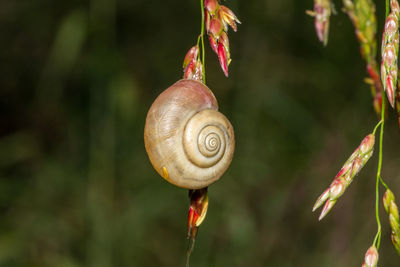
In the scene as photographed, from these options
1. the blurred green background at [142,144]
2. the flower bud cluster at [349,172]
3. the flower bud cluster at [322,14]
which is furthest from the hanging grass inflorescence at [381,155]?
the blurred green background at [142,144]

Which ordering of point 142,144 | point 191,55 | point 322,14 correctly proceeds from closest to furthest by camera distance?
point 191,55
point 322,14
point 142,144

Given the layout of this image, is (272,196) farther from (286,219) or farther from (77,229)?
(77,229)

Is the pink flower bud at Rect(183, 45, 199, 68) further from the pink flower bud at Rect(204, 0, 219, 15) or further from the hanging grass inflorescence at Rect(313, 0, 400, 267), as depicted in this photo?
the hanging grass inflorescence at Rect(313, 0, 400, 267)

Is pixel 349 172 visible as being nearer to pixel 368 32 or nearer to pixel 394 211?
pixel 394 211

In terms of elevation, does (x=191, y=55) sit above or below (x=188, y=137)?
above

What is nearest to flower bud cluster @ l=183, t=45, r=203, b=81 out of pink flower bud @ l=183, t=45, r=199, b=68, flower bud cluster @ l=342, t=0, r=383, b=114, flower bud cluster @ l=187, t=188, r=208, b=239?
pink flower bud @ l=183, t=45, r=199, b=68

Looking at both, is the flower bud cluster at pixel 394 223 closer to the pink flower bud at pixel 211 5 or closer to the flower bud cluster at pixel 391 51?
the flower bud cluster at pixel 391 51

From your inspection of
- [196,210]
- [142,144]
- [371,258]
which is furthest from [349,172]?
[142,144]
